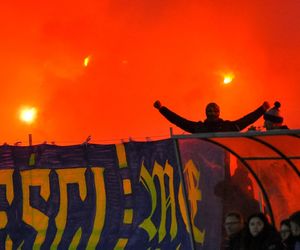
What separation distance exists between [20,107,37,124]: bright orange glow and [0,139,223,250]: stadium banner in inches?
312

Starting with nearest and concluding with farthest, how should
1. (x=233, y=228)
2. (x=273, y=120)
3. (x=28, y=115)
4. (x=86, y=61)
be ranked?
1. (x=233, y=228)
2. (x=273, y=120)
3. (x=28, y=115)
4. (x=86, y=61)

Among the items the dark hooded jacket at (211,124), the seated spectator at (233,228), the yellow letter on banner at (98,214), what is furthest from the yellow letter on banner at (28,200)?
the seated spectator at (233,228)

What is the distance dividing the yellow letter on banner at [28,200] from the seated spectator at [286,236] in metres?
4.05

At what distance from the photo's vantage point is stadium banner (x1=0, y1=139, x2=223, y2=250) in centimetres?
1045

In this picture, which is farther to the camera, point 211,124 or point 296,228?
point 211,124

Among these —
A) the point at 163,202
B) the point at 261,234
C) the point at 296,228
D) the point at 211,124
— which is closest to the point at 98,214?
the point at 163,202

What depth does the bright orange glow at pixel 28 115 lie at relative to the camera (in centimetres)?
1856

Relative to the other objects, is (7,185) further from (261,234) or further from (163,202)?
(261,234)

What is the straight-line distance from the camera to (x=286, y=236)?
23.0 feet

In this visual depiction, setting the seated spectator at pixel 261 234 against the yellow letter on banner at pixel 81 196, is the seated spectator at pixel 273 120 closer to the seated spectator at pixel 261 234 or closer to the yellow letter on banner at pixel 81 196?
the seated spectator at pixel 261 234

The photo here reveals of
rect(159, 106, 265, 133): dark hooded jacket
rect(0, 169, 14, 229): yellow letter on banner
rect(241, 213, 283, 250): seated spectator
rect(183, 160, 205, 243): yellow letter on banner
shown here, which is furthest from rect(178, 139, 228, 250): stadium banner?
rect(0, 169, 14, 229): yellow letter on banner

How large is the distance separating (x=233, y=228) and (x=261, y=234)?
0.44 meters

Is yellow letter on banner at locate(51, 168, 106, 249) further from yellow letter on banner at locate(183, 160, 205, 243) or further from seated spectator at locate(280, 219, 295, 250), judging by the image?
seated spectator at locate(280, 219, 295, 250)

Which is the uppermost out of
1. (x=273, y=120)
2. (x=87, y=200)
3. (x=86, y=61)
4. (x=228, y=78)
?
(x=86, y=61)
